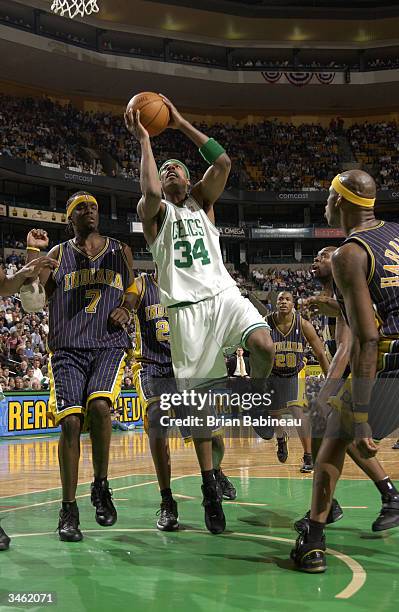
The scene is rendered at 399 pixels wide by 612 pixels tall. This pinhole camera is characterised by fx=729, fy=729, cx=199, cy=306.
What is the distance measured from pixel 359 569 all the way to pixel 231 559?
0.77 meters

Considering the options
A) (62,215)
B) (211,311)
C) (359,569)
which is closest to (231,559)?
(359,569)

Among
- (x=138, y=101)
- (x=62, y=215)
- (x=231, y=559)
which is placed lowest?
(x=231, y=559)

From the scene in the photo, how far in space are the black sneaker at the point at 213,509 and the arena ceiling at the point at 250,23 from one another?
100ft

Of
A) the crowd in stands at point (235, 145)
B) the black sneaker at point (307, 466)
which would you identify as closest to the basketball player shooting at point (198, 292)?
the black sneaker at point (307, 466)

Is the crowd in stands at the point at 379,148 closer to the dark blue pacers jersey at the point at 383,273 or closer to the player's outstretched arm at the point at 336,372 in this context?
the player's outstretched arm at the point at 336,372

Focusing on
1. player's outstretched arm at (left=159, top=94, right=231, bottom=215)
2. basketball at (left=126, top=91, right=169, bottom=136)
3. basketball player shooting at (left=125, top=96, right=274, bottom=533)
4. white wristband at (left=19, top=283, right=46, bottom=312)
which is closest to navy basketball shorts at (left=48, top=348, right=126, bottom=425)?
white wristband at (left=19, top=283, right=46, bottom=312)

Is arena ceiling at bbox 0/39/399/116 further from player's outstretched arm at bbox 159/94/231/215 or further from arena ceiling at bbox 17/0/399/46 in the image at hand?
player's outstretched arm at bbox 159/94/231/215

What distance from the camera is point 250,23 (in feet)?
114

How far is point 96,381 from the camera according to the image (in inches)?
207

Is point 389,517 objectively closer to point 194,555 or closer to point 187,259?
point 194,555

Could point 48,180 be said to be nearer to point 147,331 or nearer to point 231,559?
point 147,331

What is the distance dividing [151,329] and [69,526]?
78.4 inches

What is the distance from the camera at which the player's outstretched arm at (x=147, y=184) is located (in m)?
5.02

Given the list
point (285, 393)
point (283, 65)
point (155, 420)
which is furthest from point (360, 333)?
point (283, 65)
